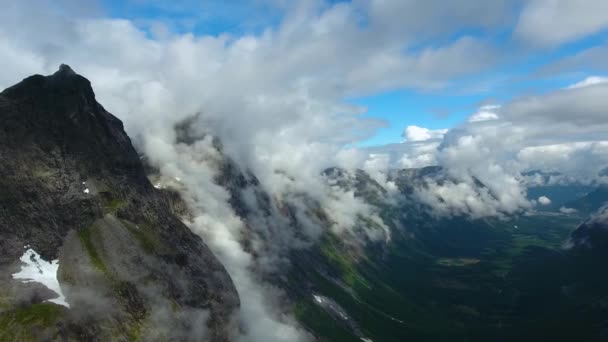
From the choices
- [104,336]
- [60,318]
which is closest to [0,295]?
[60,318]

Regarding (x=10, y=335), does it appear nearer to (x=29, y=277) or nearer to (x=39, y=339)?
(x=39, y=339)

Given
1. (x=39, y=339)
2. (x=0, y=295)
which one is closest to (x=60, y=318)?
(x=39, y=339)

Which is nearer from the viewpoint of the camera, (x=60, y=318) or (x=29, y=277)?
(x=60, y=318)

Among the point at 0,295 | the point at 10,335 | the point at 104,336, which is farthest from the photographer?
the point at 104,336

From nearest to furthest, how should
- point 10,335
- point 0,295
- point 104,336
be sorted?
point 10,335 → point 0,295 → point 104,336

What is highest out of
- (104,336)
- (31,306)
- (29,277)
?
(29,277)

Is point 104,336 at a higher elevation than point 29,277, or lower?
lower

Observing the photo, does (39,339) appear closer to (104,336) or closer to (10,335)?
(10,335)

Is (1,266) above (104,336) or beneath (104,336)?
above

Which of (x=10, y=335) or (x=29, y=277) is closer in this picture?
(x=10, y=335)
